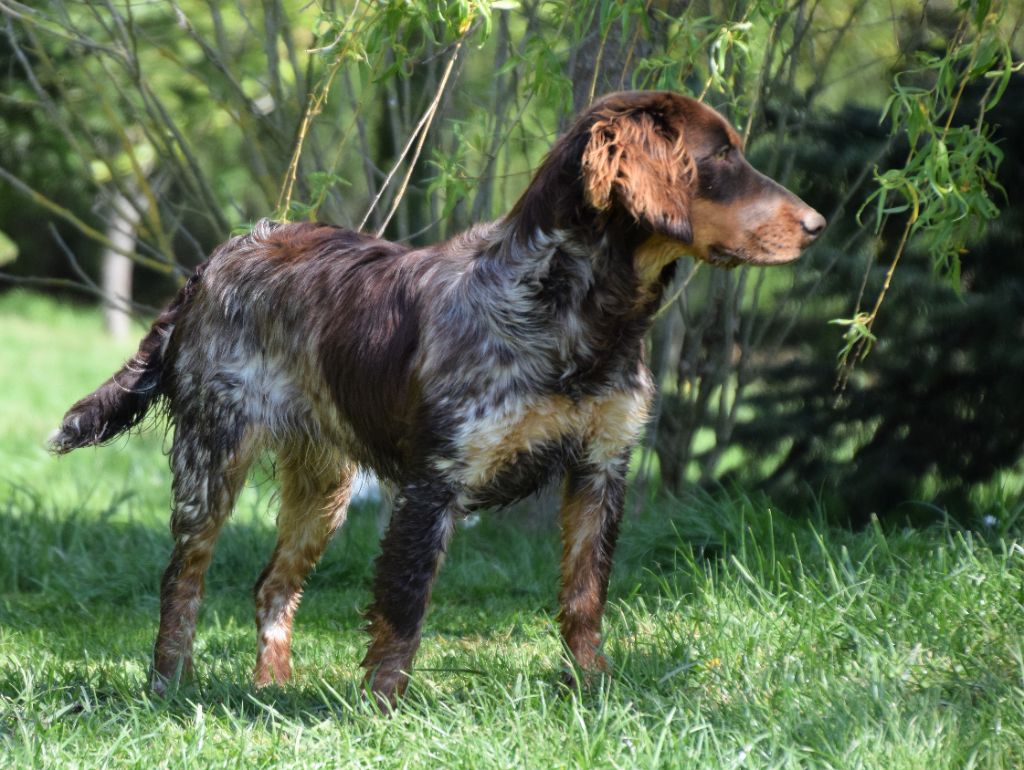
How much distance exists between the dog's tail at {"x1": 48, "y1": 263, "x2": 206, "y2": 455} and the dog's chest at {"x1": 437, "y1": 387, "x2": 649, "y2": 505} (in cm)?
151

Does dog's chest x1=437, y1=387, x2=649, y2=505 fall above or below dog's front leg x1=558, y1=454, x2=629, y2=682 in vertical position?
above

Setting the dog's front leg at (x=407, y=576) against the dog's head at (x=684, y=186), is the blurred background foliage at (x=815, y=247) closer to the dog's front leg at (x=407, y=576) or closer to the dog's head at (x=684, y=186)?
the dog's head at (x=684, y=186)

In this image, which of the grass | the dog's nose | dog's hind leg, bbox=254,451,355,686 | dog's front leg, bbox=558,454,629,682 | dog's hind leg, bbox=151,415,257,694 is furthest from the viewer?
dog's hind leg, bbox=254,451,355,686

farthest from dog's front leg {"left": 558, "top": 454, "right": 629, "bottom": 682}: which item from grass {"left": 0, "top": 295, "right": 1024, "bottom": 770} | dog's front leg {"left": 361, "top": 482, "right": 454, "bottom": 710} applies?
dog's front leg {"left": 361, "top": 482, "right": 454, "bottom": 710}

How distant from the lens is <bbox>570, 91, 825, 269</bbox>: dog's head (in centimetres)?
345

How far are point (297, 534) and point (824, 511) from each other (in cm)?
210

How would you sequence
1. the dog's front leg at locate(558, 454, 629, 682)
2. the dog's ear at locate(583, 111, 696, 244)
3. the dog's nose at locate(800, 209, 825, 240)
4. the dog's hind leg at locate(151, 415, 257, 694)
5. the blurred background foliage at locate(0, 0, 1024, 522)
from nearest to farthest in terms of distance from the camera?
the dog's ear at locate(583, 111, 696, 244) → the dog's nose at locate(800, 209, 825, 240) → the dog's front leg at locate(558, 454, 629, 682) → the dog's hind leg at locate(151, 415, 257, 694) → the blurred background foliage at locate(0, 0, 1024, 522)

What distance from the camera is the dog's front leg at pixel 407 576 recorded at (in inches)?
145

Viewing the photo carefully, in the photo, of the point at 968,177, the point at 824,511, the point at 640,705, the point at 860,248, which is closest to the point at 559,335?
the point at 640,705

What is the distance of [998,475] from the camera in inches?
211

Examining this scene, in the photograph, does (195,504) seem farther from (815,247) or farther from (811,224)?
(815,247)

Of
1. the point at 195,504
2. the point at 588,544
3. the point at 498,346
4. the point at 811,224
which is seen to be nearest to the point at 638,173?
the point at 811,224

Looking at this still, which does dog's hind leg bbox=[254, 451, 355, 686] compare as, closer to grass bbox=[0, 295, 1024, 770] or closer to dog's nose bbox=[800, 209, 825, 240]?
grass bbox=[0, 295, 1024, 770]

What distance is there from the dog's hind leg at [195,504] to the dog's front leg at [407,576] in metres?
0.91
